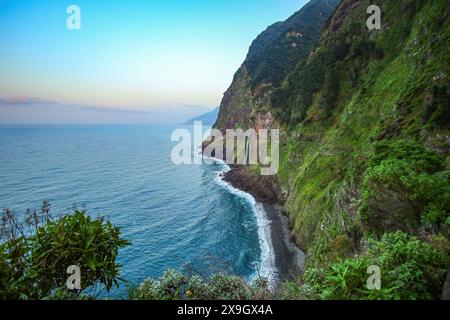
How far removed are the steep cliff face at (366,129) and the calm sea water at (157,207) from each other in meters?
9.46

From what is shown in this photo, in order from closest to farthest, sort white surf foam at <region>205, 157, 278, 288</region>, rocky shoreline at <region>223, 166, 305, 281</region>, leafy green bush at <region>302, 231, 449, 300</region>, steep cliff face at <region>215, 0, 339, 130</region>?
leafy green bush at <region>302, 231, 449, 300</region>, white surf foam at <region>205, 157, 278, 288</region>, rocky shoreline at <region>223, 166, 305, 281</region>, steep cliff face at <region>215, 0, 339, 130</region>

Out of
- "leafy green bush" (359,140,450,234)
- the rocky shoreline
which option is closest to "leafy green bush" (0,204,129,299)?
the rocky shoreline

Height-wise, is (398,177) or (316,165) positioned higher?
(398,177)

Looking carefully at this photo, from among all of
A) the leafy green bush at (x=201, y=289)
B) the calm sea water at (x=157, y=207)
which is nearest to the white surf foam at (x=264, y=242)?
the calm sea water at (x=157, y=207)

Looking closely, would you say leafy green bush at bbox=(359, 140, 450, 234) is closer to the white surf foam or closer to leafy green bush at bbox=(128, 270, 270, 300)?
leafy green bush at bbox=(128, 270, 270, 300)

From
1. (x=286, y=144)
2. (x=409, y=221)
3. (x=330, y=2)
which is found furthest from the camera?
(x=330, y=2)

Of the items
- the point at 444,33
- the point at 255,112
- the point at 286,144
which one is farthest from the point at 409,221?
the point at 255,112

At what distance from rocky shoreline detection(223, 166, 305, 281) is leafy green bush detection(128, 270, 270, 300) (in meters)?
2.81

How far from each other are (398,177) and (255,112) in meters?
78.8

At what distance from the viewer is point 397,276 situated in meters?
7.36

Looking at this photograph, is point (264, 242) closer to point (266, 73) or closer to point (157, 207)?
point (157, 207)

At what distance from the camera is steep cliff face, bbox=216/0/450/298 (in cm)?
1354
